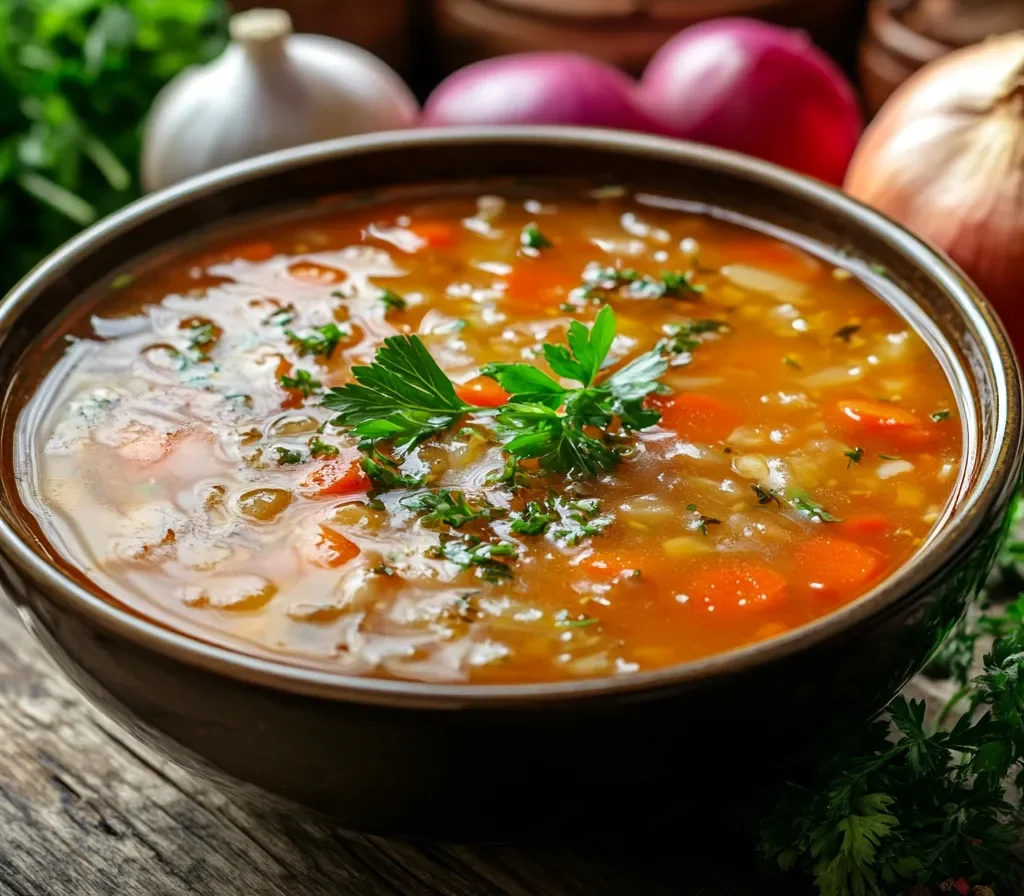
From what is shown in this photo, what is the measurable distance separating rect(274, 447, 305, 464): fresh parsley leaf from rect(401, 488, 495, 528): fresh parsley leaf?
0.21 m

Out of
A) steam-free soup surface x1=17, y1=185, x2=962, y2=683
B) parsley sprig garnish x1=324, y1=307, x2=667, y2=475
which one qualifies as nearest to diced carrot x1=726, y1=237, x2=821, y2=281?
steam-free soup surface x1=17, y1=185, x2=962, y2=683

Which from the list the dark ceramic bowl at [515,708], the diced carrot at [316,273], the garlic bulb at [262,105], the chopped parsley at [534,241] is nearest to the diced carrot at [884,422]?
the dark ceramic bowl at [515,708]

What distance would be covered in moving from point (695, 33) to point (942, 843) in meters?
2.65

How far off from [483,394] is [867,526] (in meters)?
0.68

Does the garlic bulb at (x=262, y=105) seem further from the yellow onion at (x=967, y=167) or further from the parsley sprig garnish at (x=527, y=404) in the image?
the parsley sprig garnish at (x=527, y=404)

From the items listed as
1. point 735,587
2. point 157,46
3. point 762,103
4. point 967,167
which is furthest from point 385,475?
point 157,46

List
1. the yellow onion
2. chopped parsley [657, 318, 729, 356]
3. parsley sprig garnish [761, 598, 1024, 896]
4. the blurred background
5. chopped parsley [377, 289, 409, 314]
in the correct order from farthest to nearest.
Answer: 1. the blurred background
2. the yellow onion
3. chopped parsley [377, 289, 409, 314]
4. chopped parsley [657, 318, 729, 356]
5. parsley sprig garnish [761, 598, 1024, 896]

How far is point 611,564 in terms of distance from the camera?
76.9 inches

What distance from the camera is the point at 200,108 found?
12.1 ft

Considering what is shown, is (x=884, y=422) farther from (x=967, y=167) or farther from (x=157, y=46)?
(x=157, y=46)

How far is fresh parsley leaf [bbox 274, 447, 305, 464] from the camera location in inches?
85.5

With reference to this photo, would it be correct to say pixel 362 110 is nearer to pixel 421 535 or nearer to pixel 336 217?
pixel 336 217

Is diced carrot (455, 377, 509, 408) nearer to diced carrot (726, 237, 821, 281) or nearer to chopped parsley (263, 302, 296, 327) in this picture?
chopped parsley (263, 302, 296, 327)

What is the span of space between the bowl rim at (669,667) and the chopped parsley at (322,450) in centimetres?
44
